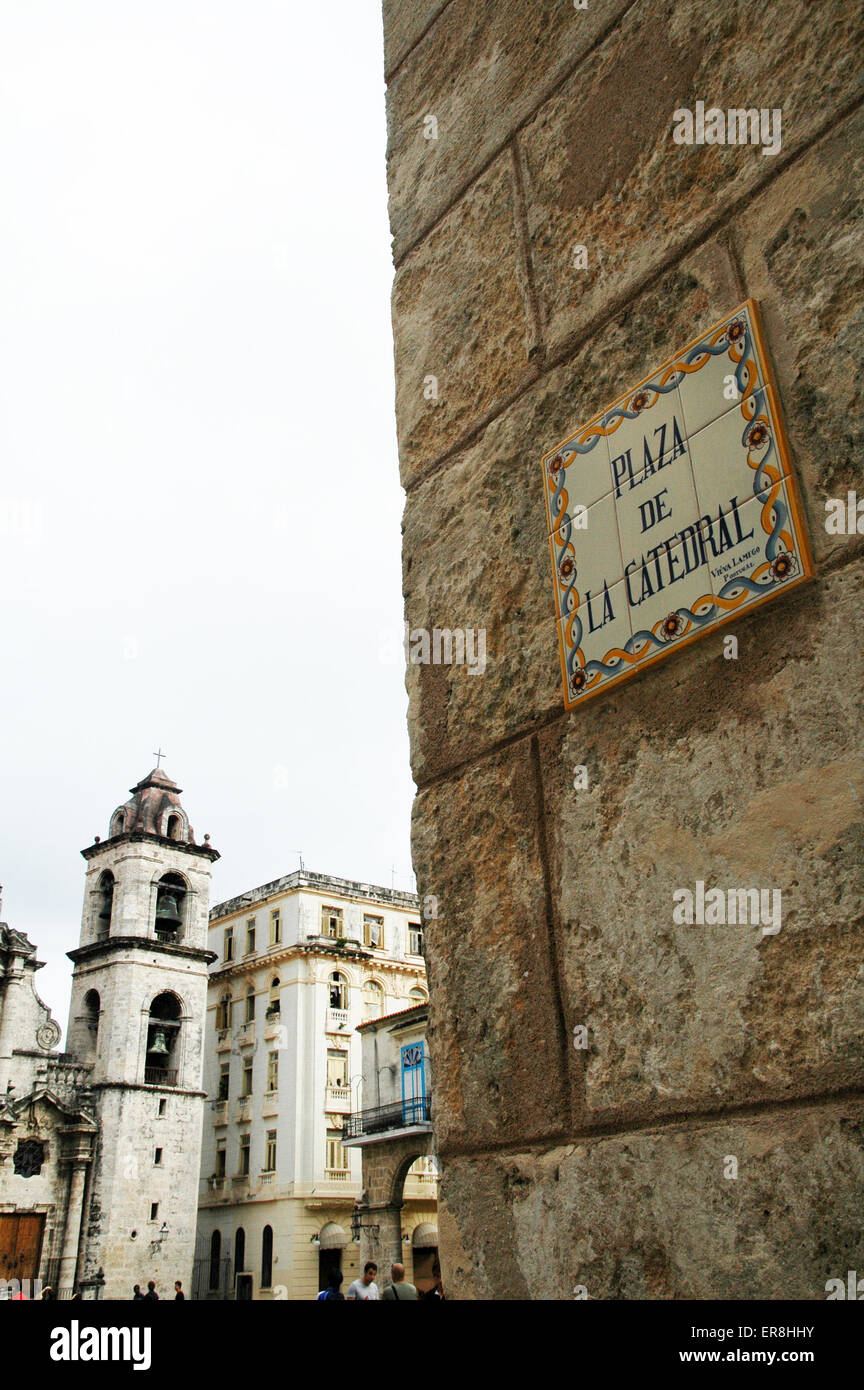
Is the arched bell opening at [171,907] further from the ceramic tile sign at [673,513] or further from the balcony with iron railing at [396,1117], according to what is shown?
the ceramic tile sign at [673,513]

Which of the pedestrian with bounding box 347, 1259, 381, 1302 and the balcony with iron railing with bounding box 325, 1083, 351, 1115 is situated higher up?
the balcony with iron railing with bounding box 325, 1083, 351, 1115

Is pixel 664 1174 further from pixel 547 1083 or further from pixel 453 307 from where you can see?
pixel 453 307

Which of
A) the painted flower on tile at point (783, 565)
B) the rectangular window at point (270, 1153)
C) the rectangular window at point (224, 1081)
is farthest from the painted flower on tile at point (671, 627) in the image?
the rectangular window at point (224, 1081)

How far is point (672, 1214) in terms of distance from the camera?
1228mm

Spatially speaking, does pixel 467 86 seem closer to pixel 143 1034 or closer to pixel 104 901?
pixel 143 1034

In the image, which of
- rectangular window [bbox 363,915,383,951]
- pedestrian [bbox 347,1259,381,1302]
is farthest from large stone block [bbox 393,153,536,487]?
rectangular window [bbox 363,915,383,951]

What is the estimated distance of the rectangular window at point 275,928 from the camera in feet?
107

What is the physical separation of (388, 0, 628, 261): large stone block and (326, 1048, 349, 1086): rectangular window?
30.1 metres

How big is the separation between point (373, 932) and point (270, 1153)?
7558 millimetres

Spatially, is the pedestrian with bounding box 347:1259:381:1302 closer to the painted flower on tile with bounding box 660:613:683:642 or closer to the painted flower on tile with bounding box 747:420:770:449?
the painted flower on tile with bounding box 660:613:683:642

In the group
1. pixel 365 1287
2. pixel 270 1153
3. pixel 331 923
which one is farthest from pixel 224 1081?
pixel 365 1287

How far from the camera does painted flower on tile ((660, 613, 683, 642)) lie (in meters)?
1.43

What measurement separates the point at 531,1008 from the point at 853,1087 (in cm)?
52
